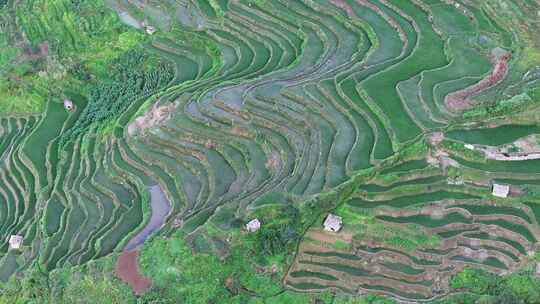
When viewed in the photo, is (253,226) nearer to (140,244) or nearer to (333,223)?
(333,223)

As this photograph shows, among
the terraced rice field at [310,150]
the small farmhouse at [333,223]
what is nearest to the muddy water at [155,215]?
the terraced rice field at [310,150]

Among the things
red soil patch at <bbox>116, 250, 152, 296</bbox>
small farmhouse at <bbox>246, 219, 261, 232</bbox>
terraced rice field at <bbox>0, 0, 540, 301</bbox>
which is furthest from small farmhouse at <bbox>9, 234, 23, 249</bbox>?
small farmhouse at <bbox>246, 219, 261, 232</bbox>

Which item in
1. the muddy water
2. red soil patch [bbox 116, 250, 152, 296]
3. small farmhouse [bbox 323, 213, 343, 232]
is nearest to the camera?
red soil patch [bbox 116, 250, 152, 296]

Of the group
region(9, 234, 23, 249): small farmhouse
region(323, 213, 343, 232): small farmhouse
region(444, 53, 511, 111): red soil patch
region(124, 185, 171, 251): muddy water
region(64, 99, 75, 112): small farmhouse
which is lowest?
region(9, 234, 23, 249): small farmhouse

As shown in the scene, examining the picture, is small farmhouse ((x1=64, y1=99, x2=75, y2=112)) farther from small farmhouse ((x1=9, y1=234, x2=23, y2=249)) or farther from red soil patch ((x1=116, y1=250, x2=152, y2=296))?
red soil patch ((x1=116, y1=250, x2=152, y2=296))

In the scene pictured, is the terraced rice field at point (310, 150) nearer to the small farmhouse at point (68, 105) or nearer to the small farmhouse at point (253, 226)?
the small farmhouse at point (68, 105)
